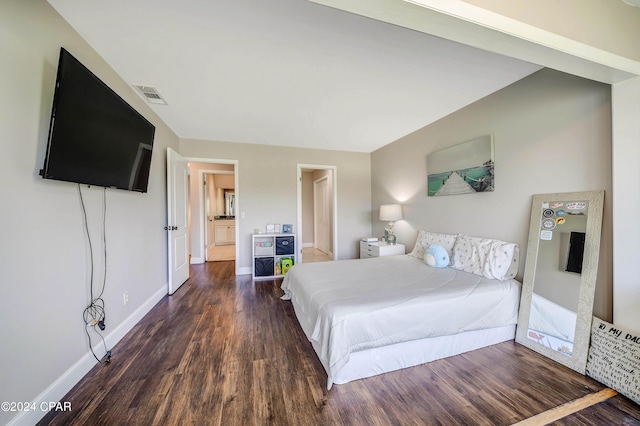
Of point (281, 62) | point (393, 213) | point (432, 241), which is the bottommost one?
point (432, 241)

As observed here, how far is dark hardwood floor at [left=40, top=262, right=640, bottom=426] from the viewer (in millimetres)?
1341

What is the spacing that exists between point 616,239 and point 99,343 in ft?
13.1

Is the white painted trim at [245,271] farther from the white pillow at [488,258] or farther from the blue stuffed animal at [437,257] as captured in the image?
the white pillow at [488,258]

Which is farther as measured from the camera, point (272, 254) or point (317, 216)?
point (317, 216)

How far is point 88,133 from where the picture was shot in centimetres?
155

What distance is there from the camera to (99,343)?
186cm

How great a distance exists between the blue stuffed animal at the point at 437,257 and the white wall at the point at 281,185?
7.57ft

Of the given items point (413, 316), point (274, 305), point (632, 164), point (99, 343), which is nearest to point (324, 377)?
point (413, 316)

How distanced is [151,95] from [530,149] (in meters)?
3.94

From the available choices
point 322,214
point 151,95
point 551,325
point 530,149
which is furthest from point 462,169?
point 322,214

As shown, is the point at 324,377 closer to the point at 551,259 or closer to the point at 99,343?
the point at 99,343

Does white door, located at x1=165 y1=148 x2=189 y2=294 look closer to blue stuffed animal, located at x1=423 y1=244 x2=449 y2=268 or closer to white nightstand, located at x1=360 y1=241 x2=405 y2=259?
white nightstand, located at x1=360 y1=241 x2=405 y2=259

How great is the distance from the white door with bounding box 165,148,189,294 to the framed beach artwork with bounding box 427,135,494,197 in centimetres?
370

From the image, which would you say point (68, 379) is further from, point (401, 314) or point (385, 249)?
point (385, 249)
